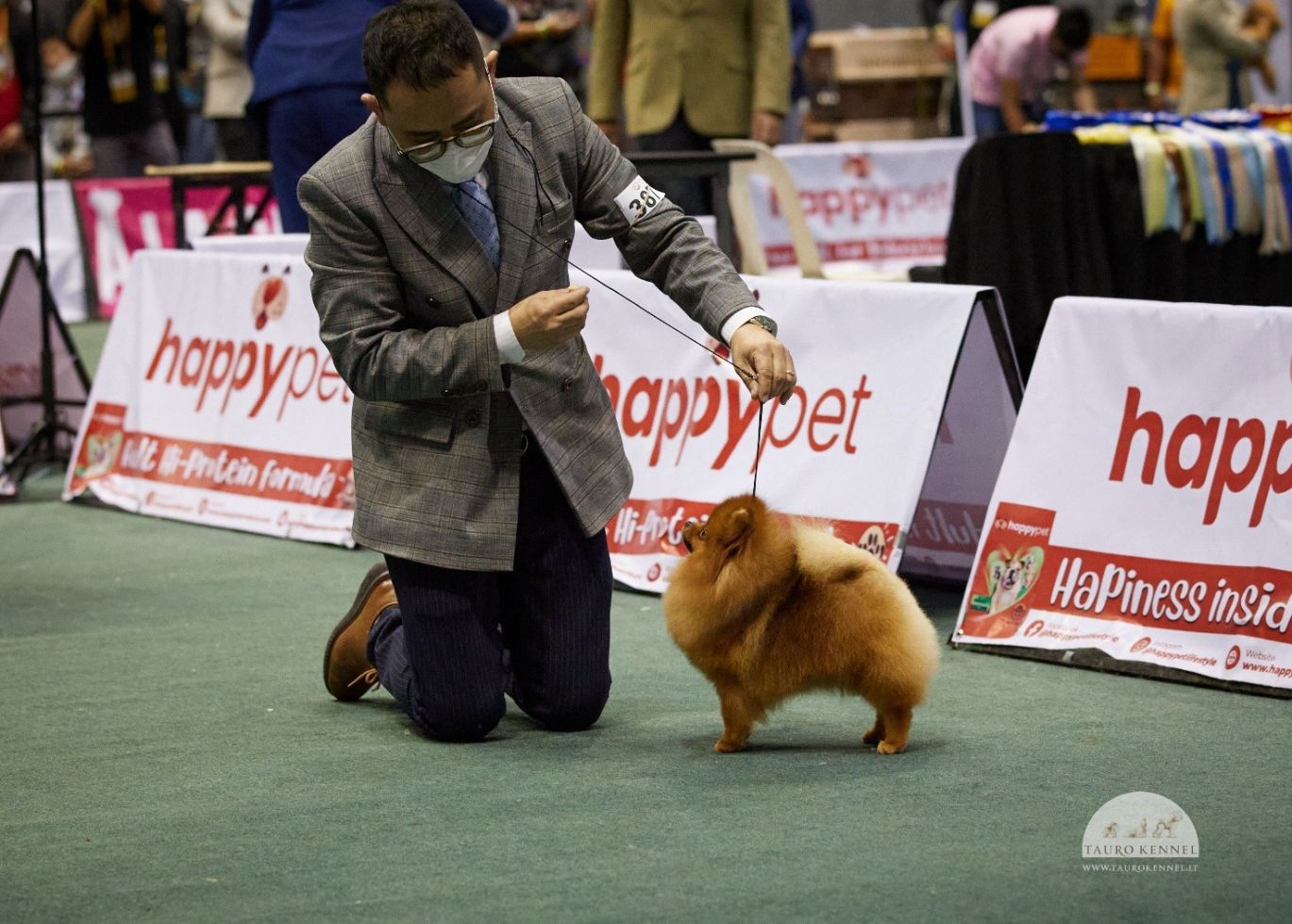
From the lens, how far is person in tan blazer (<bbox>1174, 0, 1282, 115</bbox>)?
9344 millimetres

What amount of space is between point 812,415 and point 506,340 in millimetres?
1625

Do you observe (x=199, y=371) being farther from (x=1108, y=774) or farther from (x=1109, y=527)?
(x=1108, y=774)

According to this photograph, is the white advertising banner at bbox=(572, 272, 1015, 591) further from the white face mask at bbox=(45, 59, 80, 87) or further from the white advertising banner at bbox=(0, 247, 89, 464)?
the white face mask at bbox=(45, 59, 80, 87)

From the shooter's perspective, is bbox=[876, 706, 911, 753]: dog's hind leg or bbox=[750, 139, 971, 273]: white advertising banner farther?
bbox=[750, 139, 971, 273]: white advertising banner

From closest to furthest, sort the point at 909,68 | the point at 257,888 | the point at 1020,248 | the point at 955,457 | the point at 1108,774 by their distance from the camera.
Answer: the point at 257,888 < the point at 1108,774 < the point at 955,457 < the point at 1020,248 < the point at 909,68

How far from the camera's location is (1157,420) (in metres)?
3.74

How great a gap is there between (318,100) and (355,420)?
8.41 feet

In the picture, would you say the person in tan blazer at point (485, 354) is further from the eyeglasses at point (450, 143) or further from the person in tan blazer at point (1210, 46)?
the person in tan blazer at point (1210, 46)

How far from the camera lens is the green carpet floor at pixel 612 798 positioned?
238 centimetres

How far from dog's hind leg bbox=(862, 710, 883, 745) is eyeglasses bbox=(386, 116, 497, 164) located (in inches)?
48.0

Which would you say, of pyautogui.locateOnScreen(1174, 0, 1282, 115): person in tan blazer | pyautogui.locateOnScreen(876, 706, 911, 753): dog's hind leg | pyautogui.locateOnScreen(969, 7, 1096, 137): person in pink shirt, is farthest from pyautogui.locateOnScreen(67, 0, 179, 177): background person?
pyautogui.locateOnScreen(876, 706, 911, 753): dog's hind leg

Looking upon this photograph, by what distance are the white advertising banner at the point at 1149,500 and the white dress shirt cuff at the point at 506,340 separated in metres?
1.54

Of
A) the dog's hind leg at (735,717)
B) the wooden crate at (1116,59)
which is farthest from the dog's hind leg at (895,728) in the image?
the wooden crate at (1116,59)

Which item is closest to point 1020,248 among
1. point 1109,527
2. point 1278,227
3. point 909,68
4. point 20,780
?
point 1278,227
